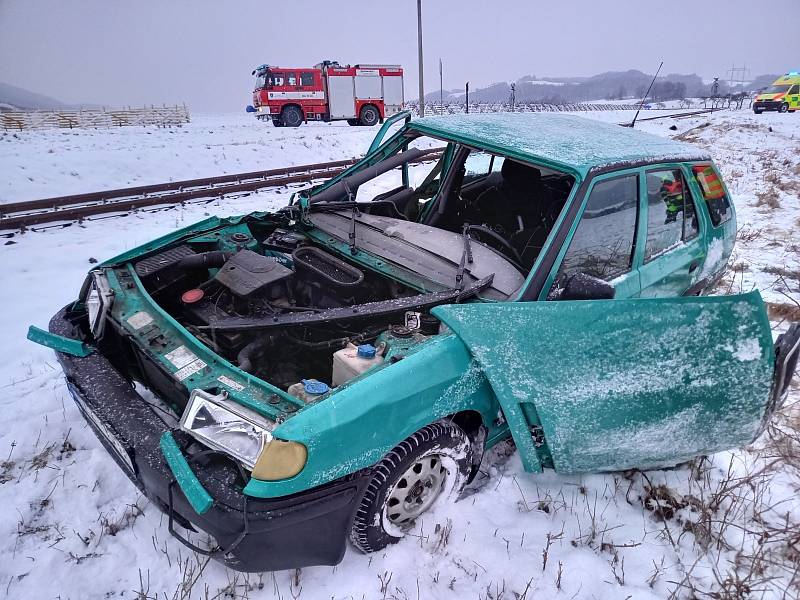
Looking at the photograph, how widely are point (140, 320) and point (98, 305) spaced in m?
0.32

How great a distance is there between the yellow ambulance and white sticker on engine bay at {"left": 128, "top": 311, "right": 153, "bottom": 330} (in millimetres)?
35783

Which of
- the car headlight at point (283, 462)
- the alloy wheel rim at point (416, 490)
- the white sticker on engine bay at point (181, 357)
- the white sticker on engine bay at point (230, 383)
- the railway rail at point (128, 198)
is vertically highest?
the railway rail at point (128, 198)

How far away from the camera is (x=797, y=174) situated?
10.9m

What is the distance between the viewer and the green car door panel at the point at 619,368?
1945 mm

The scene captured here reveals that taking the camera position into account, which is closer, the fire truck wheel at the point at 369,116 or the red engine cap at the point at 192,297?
the red engine cap at the point at 192,297

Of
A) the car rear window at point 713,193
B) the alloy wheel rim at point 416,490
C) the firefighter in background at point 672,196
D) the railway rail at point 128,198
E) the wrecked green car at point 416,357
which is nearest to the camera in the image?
the wrecked green car at point 416,357

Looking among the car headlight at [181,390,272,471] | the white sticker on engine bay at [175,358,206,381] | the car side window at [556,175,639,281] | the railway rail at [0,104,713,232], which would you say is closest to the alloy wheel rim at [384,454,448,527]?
the car headlight at [181,390,272,471]

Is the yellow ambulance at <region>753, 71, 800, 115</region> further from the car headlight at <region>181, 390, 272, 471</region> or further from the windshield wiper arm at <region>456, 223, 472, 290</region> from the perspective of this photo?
the car headlight at <region>181, 390, 272, 471</region>

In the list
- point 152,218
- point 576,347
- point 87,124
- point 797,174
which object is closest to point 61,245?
point 152,218

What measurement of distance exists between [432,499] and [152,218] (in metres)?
7.40

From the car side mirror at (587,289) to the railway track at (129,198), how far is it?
468 cm

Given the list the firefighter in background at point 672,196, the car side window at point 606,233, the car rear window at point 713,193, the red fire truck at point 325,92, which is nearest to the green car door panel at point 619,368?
the car side window at point 606,233

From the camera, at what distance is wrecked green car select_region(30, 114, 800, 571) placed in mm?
1808

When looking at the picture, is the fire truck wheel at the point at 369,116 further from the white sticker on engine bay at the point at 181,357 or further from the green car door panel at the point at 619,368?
the green car door panel at the point at 619,368
